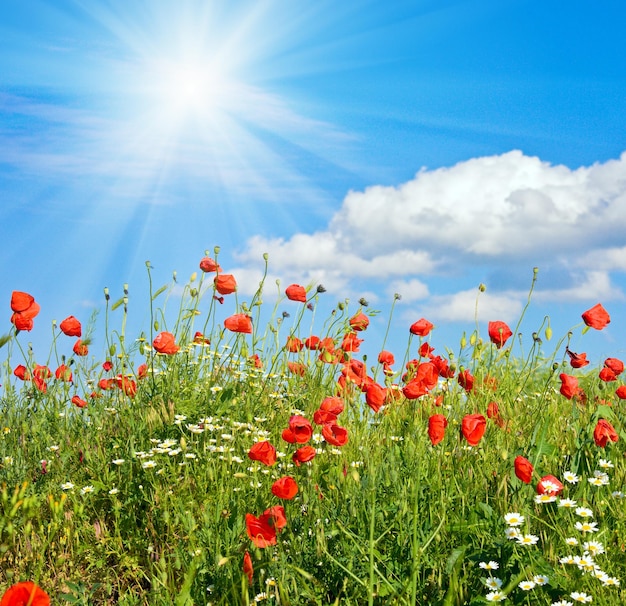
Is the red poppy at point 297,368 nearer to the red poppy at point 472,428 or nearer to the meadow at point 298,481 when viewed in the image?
the meadow at point 298,481

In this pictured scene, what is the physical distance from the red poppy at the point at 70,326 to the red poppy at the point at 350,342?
2.00 metres

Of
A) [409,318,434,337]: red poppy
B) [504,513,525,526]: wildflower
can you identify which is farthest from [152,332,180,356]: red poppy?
[504,513,525,526]: wildflower

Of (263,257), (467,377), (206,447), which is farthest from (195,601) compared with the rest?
(263,257)

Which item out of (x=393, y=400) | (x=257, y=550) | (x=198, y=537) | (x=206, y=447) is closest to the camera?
(x=257, y=550)

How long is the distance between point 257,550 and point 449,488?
1.16m

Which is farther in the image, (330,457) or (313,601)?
(330,457)

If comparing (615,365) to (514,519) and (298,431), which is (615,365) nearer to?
(514,519)

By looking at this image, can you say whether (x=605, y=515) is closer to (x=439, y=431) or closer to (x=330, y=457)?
(x=439, y=431)

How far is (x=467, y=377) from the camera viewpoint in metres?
4.48

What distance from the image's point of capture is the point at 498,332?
5.05m

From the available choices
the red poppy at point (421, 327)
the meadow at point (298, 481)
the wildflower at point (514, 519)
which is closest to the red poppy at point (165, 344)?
the meadow at point (298, 481)

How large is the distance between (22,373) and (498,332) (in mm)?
3863

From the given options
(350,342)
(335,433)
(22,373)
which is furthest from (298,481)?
(22,373)

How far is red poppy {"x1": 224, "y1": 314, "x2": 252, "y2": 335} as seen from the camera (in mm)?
4785
